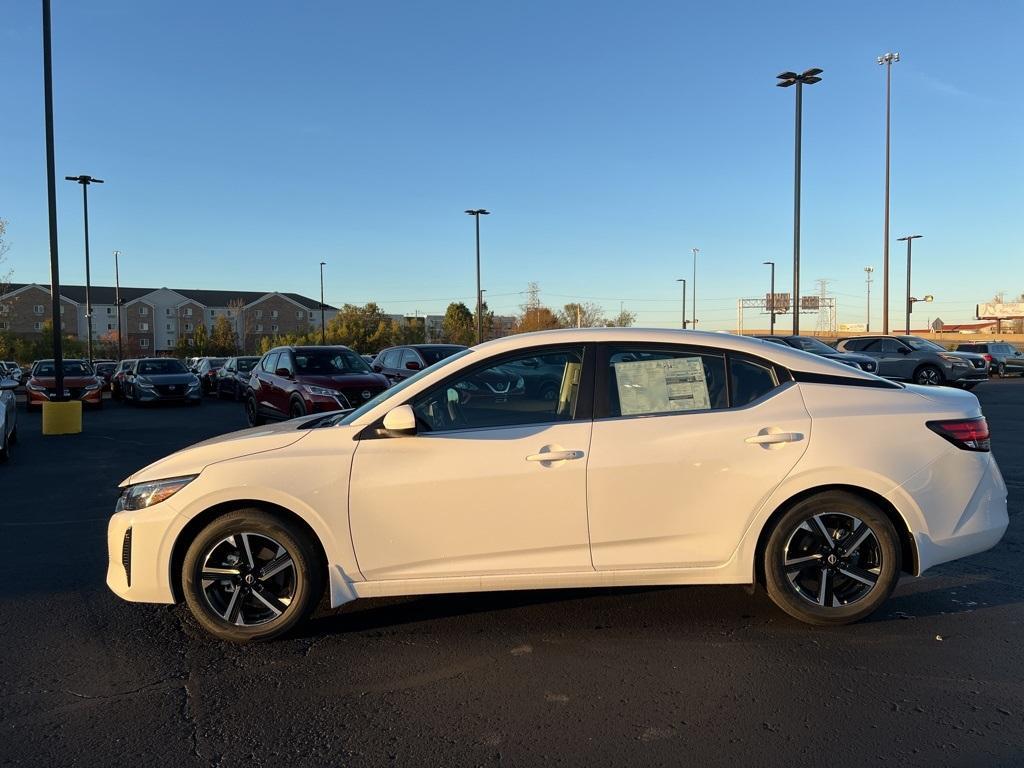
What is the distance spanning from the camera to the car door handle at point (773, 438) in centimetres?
407

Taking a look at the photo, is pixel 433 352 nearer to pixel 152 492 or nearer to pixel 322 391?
pixel 322 391

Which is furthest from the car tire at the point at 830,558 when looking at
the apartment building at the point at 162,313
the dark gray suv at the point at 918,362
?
the apartment building at the point at 162,313

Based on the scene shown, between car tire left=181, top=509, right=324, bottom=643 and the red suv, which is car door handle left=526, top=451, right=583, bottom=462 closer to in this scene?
car tire left=181, top=509, right=324, bottom=643

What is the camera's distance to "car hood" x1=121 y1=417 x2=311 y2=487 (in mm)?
4062

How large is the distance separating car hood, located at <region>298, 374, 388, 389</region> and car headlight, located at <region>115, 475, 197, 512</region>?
891 centimetres

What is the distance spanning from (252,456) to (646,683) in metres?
2.26

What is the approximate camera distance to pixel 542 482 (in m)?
3.96

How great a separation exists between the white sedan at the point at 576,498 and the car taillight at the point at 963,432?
1 cm

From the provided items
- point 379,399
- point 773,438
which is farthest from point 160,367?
point 773,438

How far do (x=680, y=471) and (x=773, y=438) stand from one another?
53 cm

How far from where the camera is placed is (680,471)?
4008 mm

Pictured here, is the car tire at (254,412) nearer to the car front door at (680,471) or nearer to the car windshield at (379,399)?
the car windshield at (379,399)

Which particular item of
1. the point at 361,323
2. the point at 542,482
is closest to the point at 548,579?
the point at 542,482

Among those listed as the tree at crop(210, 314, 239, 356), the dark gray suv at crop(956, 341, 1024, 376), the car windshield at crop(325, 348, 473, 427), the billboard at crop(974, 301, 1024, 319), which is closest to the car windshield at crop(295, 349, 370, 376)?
the car windshield at crop(325, 348, 473, 427)
